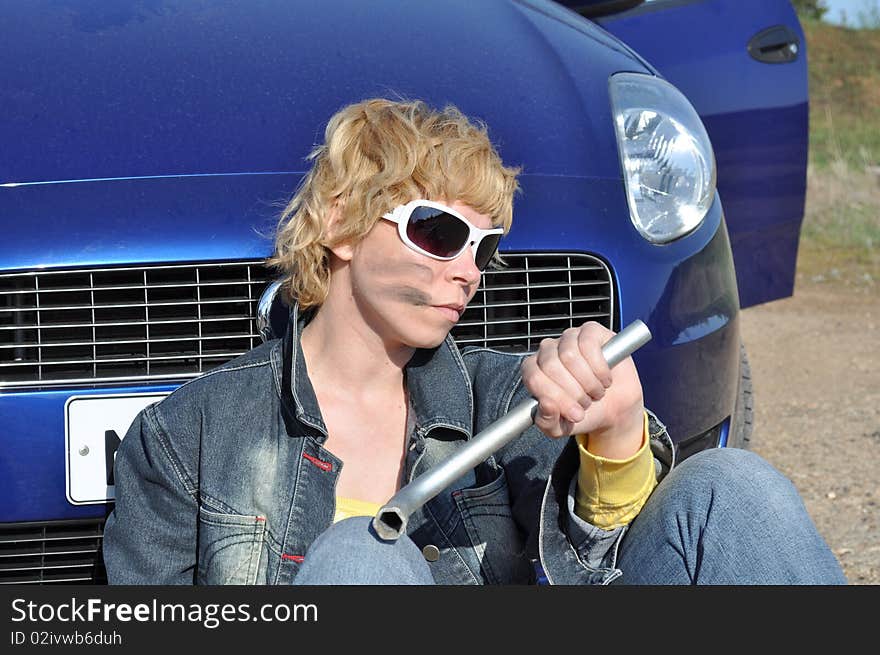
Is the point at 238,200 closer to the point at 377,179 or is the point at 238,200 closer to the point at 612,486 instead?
the point at 377,179

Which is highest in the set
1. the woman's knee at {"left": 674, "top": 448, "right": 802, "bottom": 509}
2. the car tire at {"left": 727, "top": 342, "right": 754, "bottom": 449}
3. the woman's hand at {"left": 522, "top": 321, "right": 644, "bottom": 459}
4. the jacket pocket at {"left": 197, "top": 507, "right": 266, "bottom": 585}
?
the woman's hand at {"left": 522, "top": 321, "right": 644, "bottom": 459}

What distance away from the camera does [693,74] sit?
341 centimetres

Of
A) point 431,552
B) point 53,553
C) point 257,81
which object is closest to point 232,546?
point 431,552

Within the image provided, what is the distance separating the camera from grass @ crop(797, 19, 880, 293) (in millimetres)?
7445

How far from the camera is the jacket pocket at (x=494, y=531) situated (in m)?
1.88

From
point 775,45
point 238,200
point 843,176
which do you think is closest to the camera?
point 238,200

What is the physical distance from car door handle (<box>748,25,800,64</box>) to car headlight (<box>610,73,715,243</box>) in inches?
46.8

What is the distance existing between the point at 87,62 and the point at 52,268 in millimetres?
463

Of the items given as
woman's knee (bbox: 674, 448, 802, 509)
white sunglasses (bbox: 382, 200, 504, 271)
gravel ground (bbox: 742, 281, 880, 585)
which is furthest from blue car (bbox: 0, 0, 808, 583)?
gravel ground (bbox: 742, 281, 880, 585)

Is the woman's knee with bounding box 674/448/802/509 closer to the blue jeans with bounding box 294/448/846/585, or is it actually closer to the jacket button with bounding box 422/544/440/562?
the blue jeans with bounding box 294/448/846/585

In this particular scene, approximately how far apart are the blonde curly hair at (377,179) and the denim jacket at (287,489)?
11 cm

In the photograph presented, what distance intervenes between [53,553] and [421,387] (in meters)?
0.66

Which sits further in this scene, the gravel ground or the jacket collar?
the gravel ground

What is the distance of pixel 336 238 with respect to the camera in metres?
1.91
